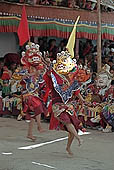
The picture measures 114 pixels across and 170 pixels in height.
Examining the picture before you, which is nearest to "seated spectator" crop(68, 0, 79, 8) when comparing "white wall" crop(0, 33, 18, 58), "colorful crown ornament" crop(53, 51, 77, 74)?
"white wall" crop(0, 33, 18, 58)

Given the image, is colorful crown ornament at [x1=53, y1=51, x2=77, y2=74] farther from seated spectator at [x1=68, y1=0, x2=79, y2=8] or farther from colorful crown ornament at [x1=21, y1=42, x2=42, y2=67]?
seated spectator at [x1=68, y1=0, x2=79, y2=8]

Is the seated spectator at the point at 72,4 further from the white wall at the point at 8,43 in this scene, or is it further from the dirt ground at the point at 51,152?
the dirt ground at the point at 51,152

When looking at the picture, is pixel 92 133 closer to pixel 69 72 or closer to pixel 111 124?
pixel 111 124

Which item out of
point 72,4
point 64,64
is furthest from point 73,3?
point 64,64

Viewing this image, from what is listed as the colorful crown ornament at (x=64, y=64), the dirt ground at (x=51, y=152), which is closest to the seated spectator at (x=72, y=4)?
the dirt ground at (x=51, y=152)

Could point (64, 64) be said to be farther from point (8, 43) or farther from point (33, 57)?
point (8, 43)

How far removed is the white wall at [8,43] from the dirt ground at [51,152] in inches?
240

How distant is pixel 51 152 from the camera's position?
314 inches

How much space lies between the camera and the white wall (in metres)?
16.2

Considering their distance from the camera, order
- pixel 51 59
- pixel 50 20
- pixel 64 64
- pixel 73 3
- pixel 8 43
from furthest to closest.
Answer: pixel 8 43 < pixel 73 3 < pixel 50 20 < pixel 51 59 < pixel 64 64

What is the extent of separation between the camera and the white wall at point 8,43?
16.2m

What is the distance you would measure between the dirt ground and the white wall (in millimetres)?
6089

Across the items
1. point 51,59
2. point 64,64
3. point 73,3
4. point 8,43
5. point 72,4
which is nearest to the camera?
point 64,64

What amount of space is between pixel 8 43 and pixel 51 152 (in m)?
9.03
